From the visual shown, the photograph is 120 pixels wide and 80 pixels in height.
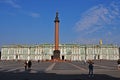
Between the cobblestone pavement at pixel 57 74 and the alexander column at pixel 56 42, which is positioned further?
the alexander column at pixel 56 42

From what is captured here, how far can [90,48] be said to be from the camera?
7672 inches

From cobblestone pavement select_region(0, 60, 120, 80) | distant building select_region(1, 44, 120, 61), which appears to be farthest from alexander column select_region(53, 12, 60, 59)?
distant building select_region(1, 44, 120, 61)

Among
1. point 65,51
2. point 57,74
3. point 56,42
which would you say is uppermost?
point 56,42

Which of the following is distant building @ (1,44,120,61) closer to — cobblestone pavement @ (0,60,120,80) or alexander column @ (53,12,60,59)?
alexander column @ (53,12,60,59)

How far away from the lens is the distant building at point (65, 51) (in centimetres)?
19288

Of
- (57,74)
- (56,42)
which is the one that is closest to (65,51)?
(56,42)

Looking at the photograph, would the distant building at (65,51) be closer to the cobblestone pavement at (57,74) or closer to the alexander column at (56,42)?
the alexander column at (56,42)

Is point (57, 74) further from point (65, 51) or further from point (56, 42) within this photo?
point (65, 51)

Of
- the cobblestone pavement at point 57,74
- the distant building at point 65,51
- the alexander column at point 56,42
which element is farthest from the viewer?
the distant building at point 65,51

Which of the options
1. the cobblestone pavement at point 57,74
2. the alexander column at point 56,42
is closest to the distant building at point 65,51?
the alexander column at point 56,42

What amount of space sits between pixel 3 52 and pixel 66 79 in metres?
179

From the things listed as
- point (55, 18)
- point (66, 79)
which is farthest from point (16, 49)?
point (66, 79)

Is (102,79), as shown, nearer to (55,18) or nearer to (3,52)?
(55,18)

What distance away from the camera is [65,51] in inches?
7662
